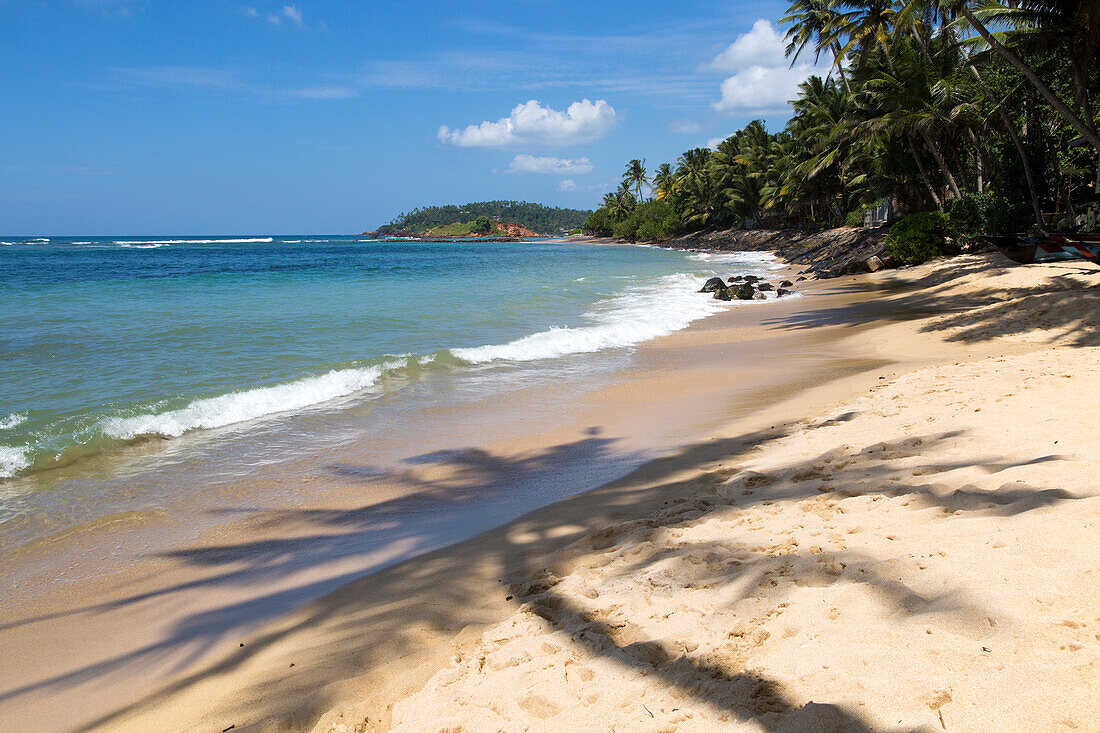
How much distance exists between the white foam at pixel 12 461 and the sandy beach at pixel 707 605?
3.08 meters

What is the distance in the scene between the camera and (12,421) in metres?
7.80

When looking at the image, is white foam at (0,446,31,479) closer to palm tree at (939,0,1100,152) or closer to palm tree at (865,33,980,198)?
palm tree at (939,0,1100,152)

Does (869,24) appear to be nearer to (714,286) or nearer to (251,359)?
(714,286)

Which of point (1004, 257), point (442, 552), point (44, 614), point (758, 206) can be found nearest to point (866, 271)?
point (1004, 257)

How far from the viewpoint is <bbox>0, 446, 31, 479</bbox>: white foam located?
6254mm

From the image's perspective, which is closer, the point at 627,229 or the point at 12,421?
the point at 12,421

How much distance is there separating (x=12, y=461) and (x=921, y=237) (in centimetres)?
2489


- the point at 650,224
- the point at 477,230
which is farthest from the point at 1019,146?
the point at 477,230

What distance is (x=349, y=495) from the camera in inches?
221

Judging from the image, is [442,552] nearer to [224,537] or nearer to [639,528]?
[639,528]

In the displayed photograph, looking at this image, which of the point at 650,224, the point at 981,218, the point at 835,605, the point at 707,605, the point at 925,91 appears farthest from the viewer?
the point at 650,224

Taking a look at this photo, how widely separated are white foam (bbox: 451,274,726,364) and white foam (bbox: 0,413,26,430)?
20.4ft

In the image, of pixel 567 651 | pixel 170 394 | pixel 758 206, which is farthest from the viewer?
pixel 758 206

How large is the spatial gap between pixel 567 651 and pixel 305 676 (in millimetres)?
1273
